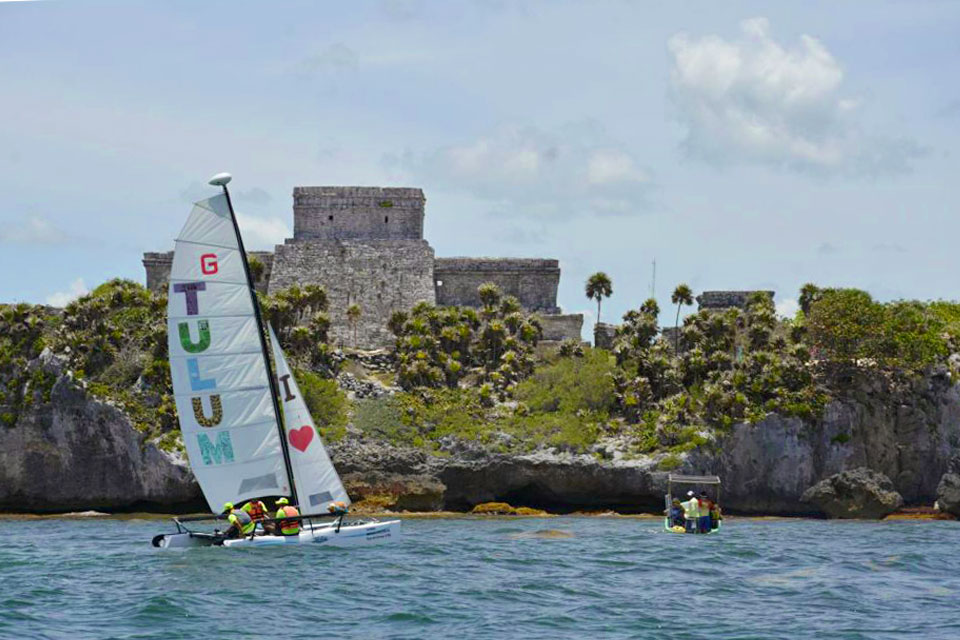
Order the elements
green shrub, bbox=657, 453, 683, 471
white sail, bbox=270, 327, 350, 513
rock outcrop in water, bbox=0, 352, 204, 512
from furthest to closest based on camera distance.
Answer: rock outcrop in water, bbox=0, 352, 204, 512, green shrub, bbox=657, 453, 683, 471, white sail, bbox=270, 327, 350, 513

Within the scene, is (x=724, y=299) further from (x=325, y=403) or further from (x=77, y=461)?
(x=77, y=461)

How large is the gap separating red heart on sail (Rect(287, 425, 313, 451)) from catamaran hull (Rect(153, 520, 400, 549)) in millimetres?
2327

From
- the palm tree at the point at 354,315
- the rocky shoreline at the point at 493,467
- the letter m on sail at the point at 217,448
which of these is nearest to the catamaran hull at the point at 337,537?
the letter m on sail at the point at 217,448

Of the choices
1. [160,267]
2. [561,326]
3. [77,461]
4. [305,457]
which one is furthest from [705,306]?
[305,457]

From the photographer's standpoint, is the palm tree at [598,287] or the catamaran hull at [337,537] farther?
the palm tree at [598,287]

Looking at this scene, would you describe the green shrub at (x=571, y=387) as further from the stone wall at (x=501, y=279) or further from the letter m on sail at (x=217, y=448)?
the letter m on sail at (x=217, y=448)

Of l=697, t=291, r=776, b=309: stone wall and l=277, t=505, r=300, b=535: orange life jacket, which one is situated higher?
l=697, t=291, r=776, b=309: stone wall

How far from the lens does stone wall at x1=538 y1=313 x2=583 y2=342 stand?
292ft

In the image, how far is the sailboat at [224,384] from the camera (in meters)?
44.6

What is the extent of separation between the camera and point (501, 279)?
9300 cm

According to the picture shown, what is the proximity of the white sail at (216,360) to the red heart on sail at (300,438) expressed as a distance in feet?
3.00

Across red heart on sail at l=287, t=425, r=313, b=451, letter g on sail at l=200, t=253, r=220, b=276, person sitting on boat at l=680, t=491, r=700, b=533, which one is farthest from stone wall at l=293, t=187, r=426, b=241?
letter g on sail at l=200, t=253, r=220, b=276

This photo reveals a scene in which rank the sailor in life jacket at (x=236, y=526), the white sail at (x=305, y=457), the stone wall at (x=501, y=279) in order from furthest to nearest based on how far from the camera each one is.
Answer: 1. the stone wall at (x=501, y=279)
2. the white sail at (x=305, y=457)
3. the sailor in life jacket at (x=236, y=526)

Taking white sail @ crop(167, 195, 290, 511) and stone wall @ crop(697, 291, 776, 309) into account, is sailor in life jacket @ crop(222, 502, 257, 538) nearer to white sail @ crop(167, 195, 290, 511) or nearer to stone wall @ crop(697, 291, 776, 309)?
white sail @ crop(167, 195, 290, 511)
